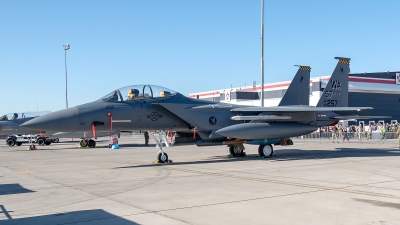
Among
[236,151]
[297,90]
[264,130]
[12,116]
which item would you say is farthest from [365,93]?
[12,116]

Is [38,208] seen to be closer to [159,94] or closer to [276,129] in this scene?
[159,94]

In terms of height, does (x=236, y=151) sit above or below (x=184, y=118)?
below

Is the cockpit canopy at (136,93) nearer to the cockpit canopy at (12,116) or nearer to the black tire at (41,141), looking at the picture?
the cockpit canopy at (12,116)

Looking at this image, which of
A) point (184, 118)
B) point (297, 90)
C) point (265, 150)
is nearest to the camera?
point (184, 118)

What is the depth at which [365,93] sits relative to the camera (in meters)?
46.2

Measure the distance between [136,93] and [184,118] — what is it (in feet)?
6.58

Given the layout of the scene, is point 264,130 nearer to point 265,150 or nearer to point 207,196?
point 265,150

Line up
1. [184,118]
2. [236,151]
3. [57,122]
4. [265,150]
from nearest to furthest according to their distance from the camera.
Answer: [57,122], [184,118], [265,150], [236,151]

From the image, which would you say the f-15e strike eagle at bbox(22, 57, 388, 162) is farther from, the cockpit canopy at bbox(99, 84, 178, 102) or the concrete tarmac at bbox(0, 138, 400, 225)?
the concrete tarmac at bbox(0, 138, 400, 225)

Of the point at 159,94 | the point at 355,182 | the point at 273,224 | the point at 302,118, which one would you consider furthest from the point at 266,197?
the point at 302,118

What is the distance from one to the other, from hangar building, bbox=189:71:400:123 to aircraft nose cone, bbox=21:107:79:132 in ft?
109

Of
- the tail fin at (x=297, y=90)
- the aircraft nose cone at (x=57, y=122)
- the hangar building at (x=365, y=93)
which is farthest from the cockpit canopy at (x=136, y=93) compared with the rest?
the hangar building at (x=365, y=93)

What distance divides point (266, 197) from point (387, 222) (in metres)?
2.37

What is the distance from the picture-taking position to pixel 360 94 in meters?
45.8
